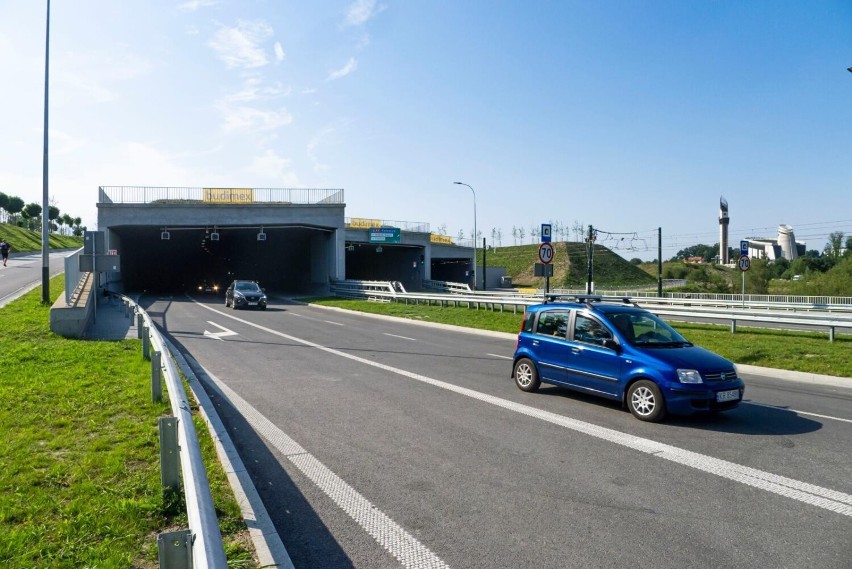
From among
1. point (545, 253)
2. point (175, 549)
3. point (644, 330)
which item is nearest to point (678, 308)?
point (545, 253)

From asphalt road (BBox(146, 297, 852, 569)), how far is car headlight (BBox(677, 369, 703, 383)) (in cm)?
63

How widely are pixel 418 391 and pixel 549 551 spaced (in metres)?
6.12

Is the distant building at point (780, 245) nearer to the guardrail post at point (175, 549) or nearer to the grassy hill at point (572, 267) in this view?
the grassy hill at point (572, 267)

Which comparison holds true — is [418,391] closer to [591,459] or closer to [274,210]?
[591,459]

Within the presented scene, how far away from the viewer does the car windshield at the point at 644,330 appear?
8664 millimetres

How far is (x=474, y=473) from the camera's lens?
19.4 ft

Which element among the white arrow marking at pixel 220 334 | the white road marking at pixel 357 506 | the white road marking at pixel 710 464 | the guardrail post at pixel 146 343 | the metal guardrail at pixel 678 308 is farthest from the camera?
the white arrow marking at pixel 220 334

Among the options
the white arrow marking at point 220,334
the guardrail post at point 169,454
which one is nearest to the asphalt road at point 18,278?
the white arrow marking at point 220,334

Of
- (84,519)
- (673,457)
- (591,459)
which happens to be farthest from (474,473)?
(84,519)

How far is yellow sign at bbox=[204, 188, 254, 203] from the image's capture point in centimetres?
4222

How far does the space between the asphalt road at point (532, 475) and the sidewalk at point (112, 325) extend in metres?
6.79

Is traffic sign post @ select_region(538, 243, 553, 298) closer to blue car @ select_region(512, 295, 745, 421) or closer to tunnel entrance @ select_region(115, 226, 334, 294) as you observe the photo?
blue car @ select_region(512, 295, 745, 421)

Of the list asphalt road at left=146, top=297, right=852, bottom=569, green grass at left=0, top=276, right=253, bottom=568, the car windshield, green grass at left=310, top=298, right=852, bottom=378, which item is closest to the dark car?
green grass at left=310, top=298, right=852, bottom=378

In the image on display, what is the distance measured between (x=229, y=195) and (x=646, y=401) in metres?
39.3
